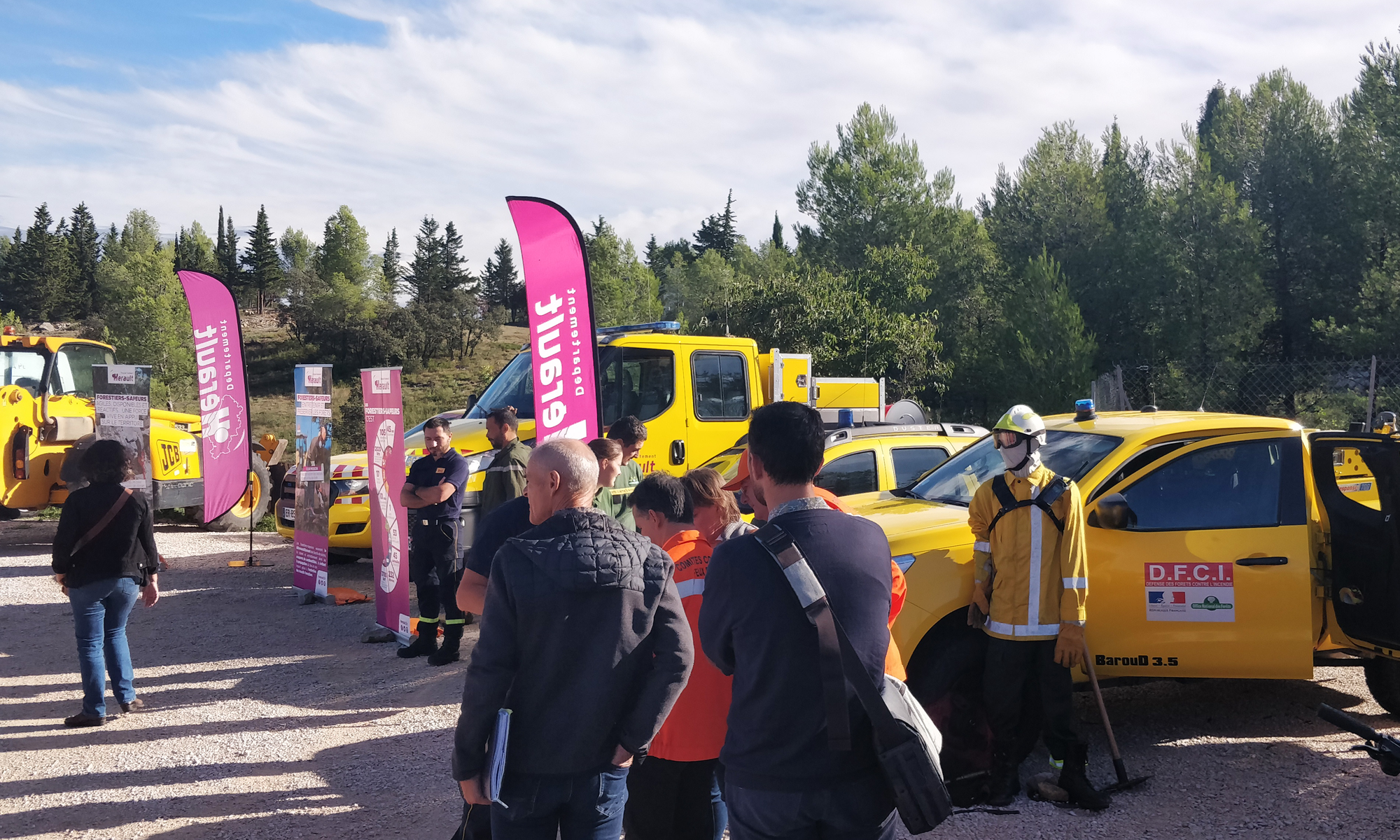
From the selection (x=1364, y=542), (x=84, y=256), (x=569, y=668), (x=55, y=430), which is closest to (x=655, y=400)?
(x=1364, y=542)

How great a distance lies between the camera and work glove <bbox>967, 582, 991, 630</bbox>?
14.5ft

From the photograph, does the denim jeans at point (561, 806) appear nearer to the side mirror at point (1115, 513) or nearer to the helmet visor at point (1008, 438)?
the helmet visor at point (1008, 438)

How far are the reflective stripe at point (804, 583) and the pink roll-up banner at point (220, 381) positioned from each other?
405 inches

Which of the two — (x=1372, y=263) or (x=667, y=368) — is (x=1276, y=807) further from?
(x=1372, y=263)

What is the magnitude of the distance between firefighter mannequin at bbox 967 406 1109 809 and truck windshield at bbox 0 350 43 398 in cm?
1375

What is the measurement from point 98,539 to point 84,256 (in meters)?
85.5

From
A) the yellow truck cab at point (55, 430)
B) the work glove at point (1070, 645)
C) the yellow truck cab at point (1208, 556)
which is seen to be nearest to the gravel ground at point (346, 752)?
the yellow truck cab at point (1208, 556)

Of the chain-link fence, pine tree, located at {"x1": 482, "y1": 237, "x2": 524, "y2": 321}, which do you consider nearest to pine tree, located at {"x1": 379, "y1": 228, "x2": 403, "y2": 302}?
pine tree, located at {"x1": 482, "y1": 237, "x2": 524, "y2": 321}

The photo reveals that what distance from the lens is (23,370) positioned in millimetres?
13172

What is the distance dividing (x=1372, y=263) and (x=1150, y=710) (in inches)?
1201

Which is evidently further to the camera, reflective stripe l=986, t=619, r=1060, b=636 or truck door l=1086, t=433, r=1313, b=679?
truck door l=1086, t=433, r=1313, b=679

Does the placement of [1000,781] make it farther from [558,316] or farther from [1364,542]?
[558,316]

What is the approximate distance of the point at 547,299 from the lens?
6.83 meters

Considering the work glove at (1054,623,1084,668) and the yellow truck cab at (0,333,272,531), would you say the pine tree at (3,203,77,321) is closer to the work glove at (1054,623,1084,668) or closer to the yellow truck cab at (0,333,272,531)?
the yellow truck cab at (0,333,272,531)
